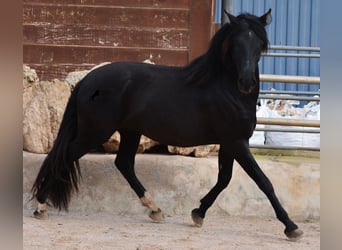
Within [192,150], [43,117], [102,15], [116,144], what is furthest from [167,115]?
[102,15]

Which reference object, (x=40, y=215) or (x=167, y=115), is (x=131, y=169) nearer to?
(x=167, y=115)

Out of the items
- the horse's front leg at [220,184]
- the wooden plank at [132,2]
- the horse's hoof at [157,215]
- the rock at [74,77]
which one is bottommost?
the horse's hoof at [157,215]

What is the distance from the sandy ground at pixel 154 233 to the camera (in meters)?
4.59

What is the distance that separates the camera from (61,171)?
5.41 meters

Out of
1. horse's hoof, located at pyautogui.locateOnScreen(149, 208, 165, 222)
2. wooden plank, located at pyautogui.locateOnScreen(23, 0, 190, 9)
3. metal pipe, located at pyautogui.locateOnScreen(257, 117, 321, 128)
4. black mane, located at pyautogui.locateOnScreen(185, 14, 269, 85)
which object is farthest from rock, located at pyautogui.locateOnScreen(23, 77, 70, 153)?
metal pipe, located at pyautogui.locateOnScreen(257, 117, 321, 128)

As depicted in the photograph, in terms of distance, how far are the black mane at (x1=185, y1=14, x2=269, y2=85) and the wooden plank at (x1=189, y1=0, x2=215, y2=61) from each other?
4.57ft

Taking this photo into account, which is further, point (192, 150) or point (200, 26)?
point (200, 26)

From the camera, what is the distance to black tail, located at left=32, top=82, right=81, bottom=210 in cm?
540

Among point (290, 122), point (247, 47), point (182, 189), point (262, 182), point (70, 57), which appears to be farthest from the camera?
point (70, 57)

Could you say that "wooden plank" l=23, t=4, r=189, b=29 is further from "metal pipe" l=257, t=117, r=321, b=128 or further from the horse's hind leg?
the horse's hind leg

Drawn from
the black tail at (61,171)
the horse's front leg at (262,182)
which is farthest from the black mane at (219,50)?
the black tail at (61,171)

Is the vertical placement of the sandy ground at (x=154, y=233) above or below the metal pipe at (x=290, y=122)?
below

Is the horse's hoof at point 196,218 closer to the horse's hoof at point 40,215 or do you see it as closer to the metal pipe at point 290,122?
the horse's hoof at point 40,215

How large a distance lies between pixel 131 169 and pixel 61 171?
0.56 metres
